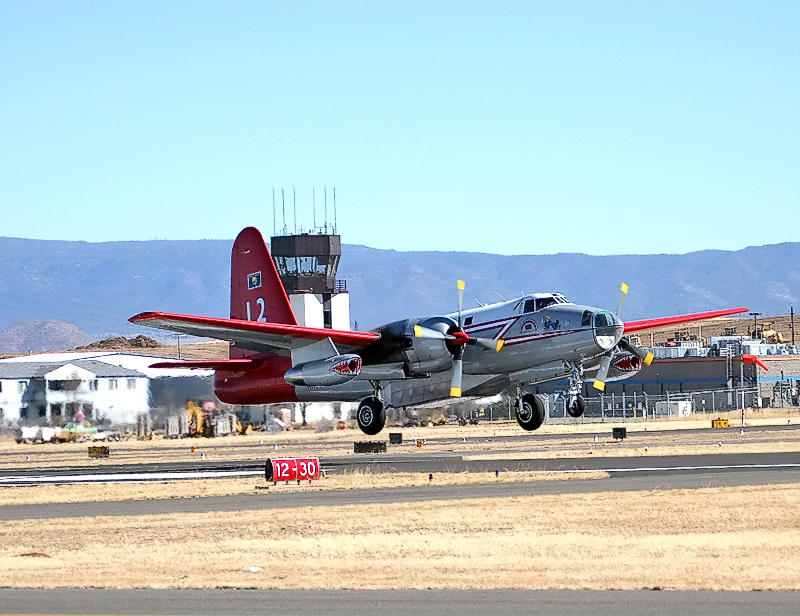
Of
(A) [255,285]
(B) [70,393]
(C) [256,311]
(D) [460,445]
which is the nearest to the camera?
(C) [256,311]

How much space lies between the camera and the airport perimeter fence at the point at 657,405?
113625 millimetres

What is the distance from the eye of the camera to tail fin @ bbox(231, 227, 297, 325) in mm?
59750

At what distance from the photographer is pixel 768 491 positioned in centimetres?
4006

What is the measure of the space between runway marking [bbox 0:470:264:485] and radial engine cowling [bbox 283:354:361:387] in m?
4.57

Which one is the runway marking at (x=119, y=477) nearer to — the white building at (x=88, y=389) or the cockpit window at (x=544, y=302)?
the cockpit window at (x=544, y=302)

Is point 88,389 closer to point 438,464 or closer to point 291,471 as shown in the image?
point 438,464

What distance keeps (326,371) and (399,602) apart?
3071 cm

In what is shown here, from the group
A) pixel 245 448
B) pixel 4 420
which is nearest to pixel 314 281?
pixel 4 420

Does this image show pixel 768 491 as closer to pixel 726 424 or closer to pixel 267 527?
pixel 267 527

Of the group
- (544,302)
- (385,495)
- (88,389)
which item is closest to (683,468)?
(544,302)

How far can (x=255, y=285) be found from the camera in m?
61.0

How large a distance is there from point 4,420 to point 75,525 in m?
62.5

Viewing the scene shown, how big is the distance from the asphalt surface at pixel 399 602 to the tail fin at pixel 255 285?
122 ft

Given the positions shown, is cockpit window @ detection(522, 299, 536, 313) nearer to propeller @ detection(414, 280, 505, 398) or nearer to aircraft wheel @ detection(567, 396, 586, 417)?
propeller @ detection(414, 280, 505, 398)
